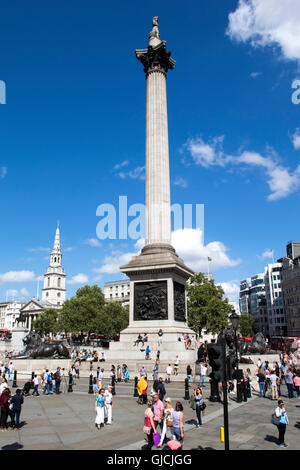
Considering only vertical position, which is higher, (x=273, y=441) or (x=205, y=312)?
(x=205, y=312)

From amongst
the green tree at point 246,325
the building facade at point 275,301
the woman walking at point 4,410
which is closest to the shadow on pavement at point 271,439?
the woman walking at point 4,410

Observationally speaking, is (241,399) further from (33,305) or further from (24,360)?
(33,305)

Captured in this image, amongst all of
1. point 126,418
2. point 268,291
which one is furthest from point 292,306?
point 126,418

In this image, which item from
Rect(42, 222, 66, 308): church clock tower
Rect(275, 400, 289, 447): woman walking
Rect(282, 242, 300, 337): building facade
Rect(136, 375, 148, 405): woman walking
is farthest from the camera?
Rect(42, 222, 66, 308): church clock tower

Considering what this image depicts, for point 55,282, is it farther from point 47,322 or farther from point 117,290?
point 47,322

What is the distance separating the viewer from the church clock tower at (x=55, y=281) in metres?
164

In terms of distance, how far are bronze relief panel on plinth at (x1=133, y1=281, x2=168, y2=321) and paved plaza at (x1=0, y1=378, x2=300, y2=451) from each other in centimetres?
1175

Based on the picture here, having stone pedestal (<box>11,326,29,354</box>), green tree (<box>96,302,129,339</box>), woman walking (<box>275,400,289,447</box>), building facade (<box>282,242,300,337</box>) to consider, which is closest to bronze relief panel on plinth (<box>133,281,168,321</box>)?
woman walking (<box>275,400,289,447</box>)

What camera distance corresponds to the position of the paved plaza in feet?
33.7

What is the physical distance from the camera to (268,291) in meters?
120

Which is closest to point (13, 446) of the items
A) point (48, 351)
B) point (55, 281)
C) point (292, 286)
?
point (48, 351)

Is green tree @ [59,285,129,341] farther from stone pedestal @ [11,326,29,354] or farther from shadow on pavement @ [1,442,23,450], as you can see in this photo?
shadow on pavement @ [1,442,23,450]
